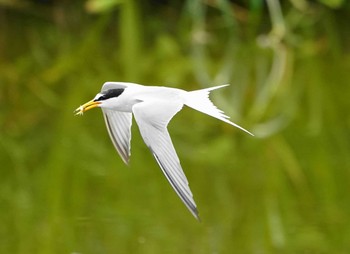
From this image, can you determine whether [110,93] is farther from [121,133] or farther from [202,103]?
[121,133]

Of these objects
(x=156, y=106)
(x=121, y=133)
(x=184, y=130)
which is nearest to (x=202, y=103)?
(x=156, y=106)

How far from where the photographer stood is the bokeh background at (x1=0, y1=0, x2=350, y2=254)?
124 inches

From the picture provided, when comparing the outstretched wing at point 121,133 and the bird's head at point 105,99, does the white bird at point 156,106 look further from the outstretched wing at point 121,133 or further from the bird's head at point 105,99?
the outstretched wing at point 121,133

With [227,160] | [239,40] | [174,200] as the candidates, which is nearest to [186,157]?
[227,160]

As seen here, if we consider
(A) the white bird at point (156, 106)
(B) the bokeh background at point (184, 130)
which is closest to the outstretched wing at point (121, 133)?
(A) the white bird at point (156, 106)

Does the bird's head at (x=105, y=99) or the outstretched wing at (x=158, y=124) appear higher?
the bird's head at (x=105, y=99)

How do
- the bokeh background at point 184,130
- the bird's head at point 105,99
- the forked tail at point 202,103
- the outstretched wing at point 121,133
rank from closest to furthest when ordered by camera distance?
the forked tail at point 202,103, the bird's head at point 105,99, the outstretched wing at point 121,133, the bokeh background at point 184,130

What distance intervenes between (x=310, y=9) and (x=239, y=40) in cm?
67

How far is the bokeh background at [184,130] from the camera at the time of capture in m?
3.16

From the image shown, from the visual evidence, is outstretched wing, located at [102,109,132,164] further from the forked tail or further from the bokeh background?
the bokeh background

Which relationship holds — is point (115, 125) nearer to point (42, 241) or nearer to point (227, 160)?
point (42, 241)

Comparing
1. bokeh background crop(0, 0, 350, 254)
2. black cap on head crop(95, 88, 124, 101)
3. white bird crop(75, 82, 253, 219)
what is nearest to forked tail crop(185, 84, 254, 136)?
white bird crop(75, 82, 253, 219)

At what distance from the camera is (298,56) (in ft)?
18.2

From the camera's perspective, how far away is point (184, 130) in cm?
432
